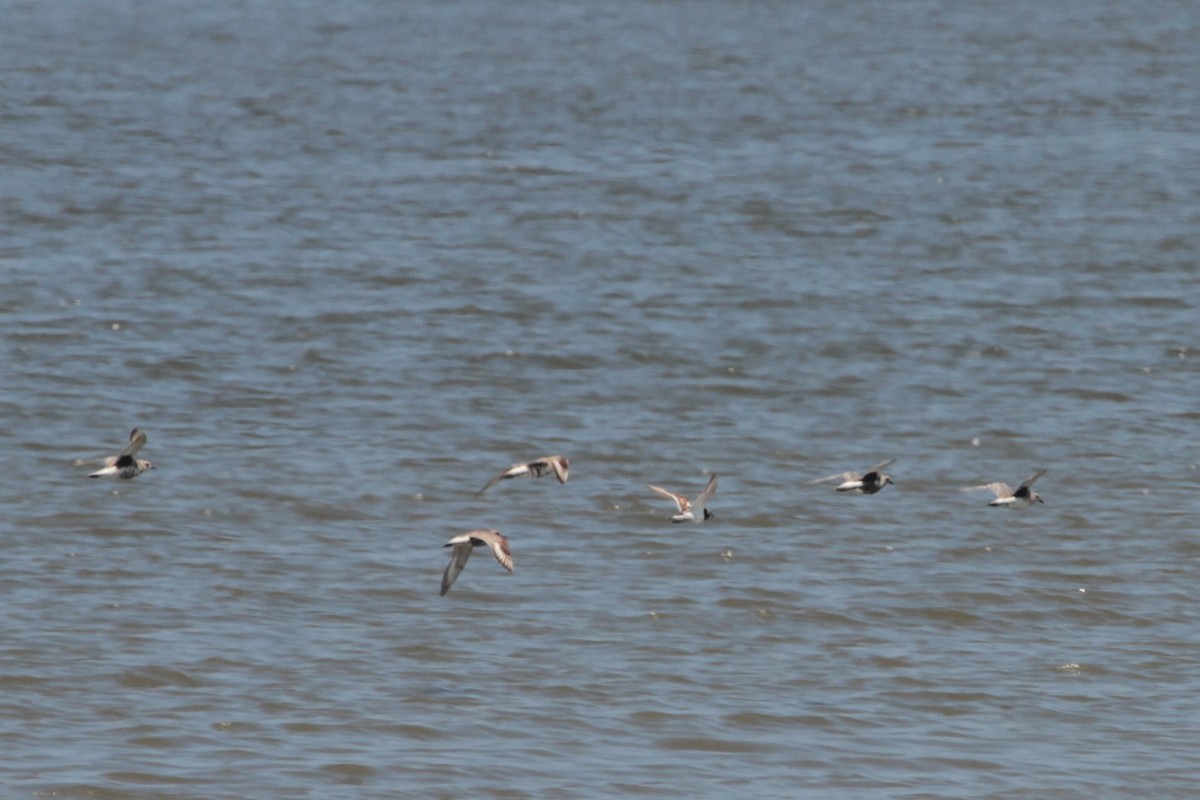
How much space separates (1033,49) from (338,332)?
38495 mm

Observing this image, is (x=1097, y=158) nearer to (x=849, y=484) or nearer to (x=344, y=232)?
(x=344, y=232)

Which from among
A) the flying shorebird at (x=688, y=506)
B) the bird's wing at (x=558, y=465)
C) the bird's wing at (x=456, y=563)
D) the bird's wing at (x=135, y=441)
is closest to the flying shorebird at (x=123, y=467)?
Result: the bird's wing at (x=135, y=441)

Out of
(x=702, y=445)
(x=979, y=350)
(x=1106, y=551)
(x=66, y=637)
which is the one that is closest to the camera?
(x=66, y=637)

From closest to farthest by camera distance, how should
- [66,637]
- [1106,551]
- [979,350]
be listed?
[66,637], [1106,551], [979,350]

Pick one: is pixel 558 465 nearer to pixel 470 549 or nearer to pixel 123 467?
pixel 470 549

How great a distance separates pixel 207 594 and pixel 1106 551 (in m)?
9.04

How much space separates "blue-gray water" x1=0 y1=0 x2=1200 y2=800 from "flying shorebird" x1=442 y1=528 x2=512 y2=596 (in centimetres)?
54

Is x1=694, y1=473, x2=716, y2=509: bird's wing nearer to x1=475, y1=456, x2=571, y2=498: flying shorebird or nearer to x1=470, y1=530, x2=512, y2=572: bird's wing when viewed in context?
x1=475, y1=456, x2=571, y2=498: flying shorebird

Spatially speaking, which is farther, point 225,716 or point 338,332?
point 338,332

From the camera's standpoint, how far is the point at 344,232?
36.7 meters

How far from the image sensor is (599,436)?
2458 centimetres

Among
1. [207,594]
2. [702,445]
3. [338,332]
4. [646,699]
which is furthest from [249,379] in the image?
[646,699]

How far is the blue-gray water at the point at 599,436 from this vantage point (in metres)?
15.6

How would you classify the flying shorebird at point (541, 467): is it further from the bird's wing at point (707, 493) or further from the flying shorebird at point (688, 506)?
the bird's wing at point (707, 493)
